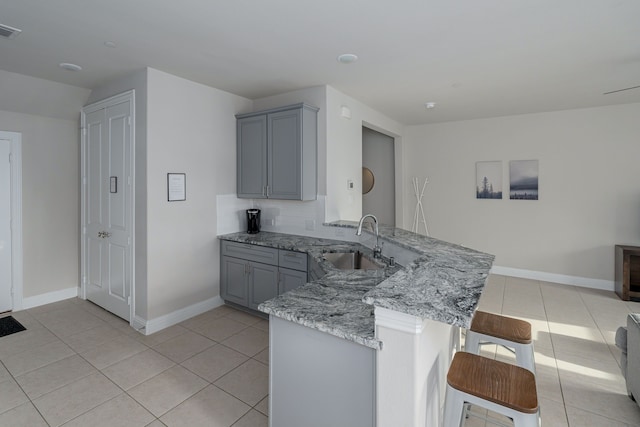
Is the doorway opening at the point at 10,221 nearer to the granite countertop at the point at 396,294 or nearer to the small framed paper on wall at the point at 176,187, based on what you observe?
the small framed paper on wall at the point at 176,187

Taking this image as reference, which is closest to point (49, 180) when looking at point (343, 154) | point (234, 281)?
point (234, 281)

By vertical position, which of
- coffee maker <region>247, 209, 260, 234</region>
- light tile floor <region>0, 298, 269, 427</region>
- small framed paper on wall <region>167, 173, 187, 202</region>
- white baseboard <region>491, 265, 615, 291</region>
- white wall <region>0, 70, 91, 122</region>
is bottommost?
light tile floor <region>0, 298, 269, 427</region>

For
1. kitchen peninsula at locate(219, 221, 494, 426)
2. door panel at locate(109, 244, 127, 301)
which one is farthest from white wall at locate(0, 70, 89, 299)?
kitchen peninsula at locate(219, 221, 494, 426)

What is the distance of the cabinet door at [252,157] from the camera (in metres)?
3.82

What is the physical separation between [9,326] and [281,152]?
3514mm

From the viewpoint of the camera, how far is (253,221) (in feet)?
13.4

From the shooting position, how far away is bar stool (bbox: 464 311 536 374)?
5.87 feet

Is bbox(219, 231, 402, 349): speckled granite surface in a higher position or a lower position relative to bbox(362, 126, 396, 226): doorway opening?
lower

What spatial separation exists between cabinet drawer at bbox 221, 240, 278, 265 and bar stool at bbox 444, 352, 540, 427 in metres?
2.25

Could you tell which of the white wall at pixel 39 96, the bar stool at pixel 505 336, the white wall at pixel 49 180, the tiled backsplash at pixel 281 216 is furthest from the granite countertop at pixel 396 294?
the white wall at pixel 49 180

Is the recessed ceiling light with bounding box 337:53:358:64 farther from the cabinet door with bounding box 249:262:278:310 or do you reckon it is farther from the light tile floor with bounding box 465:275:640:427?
the light tile floor with bounding box 465:275:640:427

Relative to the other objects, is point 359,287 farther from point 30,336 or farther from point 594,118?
point 594,118

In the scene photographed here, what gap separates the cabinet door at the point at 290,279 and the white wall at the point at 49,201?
308 centimetres

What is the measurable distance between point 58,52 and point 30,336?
279 cm
